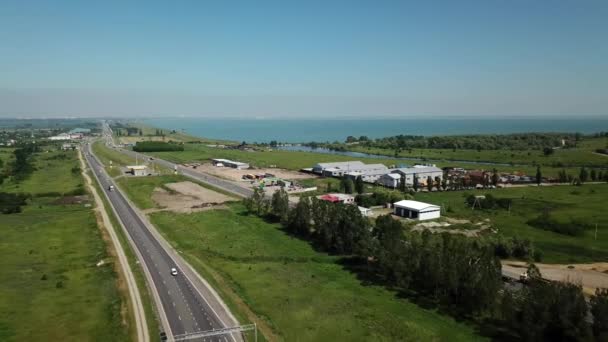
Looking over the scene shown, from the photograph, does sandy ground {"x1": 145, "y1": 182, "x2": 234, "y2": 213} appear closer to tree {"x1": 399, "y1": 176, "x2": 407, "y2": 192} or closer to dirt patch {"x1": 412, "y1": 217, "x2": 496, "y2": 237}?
tree {"x1": 399, "y1": 176, "x2": 407, "y2": 192}

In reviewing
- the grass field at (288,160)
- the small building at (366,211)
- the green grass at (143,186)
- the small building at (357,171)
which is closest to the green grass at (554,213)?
the small building at (366,211)

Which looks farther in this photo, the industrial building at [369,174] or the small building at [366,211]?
the industrial building at [369,174]

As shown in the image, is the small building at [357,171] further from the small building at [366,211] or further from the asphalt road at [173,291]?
the asphalt road at [173,291]

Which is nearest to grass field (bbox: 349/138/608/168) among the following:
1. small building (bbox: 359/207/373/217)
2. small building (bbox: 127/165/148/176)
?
small building (bbox: 359/207/373/217)

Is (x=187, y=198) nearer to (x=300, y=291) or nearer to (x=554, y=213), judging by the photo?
(x=300, y=291)

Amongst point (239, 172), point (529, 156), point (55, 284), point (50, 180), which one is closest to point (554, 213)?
point (55, 284)

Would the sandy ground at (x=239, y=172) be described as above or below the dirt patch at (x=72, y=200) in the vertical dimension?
above

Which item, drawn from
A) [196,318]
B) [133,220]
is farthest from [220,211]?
[196,318]

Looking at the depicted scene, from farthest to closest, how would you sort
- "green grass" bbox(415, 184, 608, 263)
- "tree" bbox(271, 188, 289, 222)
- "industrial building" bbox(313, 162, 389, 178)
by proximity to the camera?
1. "industrial building" bbox(313, 162, 389, 178)
2. "tree" bbox(271, 188, 289, 222)
3. "green grass" bbox(415, 184, 608, 263)
